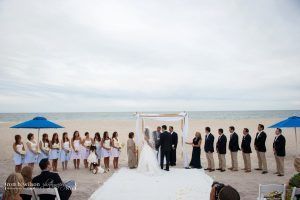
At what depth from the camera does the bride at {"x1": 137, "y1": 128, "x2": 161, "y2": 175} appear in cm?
1108

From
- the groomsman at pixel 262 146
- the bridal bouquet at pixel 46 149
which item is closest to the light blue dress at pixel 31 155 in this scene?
the bridal bouquet at pixel 46 149

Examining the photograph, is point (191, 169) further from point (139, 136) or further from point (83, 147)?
point (83, 147)

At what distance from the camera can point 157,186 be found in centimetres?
902

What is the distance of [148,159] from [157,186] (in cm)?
236

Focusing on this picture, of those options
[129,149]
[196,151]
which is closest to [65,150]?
[129,149]

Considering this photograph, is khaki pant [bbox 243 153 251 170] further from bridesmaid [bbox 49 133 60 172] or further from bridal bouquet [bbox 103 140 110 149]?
bridesmaid [bbox 49 133 60 172]

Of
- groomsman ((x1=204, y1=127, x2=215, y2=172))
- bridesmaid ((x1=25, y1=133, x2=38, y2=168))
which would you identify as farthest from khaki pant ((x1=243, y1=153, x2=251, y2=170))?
bridesmaid ((x1=25, y1=133, x2=38, y2=168))

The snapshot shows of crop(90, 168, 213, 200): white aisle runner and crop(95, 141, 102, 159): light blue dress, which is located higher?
crop(95, 141, 102, 159): light blue dress

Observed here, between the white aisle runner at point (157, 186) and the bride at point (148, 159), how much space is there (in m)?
0.30

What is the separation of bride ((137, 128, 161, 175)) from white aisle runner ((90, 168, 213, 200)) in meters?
0.30

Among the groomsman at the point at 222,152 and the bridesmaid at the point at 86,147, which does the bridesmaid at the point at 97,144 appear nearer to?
the bridesmaid at the point at 86,147

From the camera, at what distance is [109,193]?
8.09 meters

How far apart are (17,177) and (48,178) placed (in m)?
1.54

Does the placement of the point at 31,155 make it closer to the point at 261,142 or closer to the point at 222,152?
the point at 222,152
